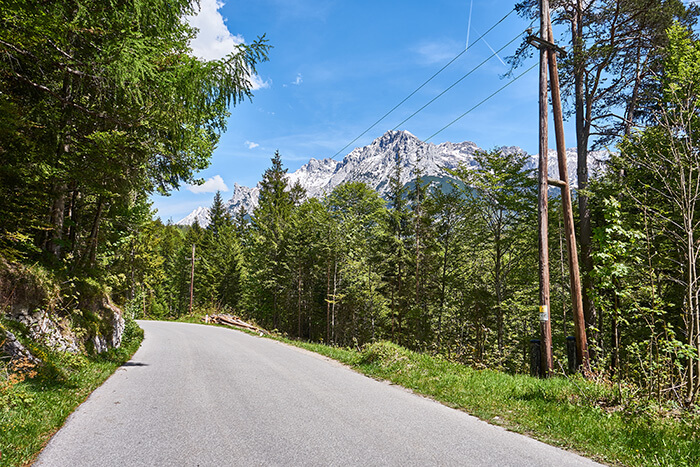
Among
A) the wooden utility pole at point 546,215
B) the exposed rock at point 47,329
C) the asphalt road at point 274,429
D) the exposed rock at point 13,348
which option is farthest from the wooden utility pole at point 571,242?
the exposed rock at point 47,329

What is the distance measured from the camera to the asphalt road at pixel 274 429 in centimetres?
376

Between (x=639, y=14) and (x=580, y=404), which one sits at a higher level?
(x=639, y=14)

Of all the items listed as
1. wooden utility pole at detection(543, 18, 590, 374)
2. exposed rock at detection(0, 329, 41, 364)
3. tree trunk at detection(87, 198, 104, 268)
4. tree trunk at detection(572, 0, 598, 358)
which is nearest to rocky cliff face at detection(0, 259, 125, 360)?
exposed rock at detection(0, 329, 41, 364)

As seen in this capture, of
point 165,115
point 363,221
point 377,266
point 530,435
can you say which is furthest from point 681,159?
point 363,221

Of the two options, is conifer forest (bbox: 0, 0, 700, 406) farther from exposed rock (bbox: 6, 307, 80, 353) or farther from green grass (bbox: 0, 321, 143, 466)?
green grass (bbox: 0, 321, 143, 466)

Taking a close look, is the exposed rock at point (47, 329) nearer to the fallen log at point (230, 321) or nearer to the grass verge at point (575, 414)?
the grass verge at point (575, 414)

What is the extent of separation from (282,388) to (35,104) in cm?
848

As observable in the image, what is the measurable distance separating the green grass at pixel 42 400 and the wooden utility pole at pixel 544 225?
27.7 ft

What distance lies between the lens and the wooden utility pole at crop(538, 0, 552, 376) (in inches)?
299

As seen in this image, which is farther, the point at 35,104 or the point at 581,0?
the point at 581,0

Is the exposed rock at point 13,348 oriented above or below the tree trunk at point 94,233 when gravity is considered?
below

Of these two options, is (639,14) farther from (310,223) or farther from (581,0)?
(310,223)

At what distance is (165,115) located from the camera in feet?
24.7

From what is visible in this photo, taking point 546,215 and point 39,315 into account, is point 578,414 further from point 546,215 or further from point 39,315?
point 39,315
